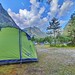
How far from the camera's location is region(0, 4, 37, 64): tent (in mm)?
9359

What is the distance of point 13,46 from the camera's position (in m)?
9.70

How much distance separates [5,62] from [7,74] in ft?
6.50

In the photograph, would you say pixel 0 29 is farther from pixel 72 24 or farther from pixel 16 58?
pixel 72 24

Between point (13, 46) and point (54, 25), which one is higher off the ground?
point (54, 25)

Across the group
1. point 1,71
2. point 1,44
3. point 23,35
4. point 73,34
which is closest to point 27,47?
point 23,35

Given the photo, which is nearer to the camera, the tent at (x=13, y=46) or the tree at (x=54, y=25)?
the tent at (x=13, y=46)

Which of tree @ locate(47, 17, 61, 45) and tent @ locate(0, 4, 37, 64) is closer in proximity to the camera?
tent @ locate(0, 4, 37, 64)

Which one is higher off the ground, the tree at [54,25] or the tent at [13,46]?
the tree at [54,25]

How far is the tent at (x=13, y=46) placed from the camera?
9359mm

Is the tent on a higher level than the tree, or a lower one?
lower

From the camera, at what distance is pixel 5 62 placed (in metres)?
9.24

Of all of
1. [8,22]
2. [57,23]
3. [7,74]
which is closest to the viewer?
[7,74]

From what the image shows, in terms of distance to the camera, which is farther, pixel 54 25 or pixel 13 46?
pixel 54 25

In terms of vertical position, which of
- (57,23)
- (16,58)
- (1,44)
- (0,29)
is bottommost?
(16,58)
